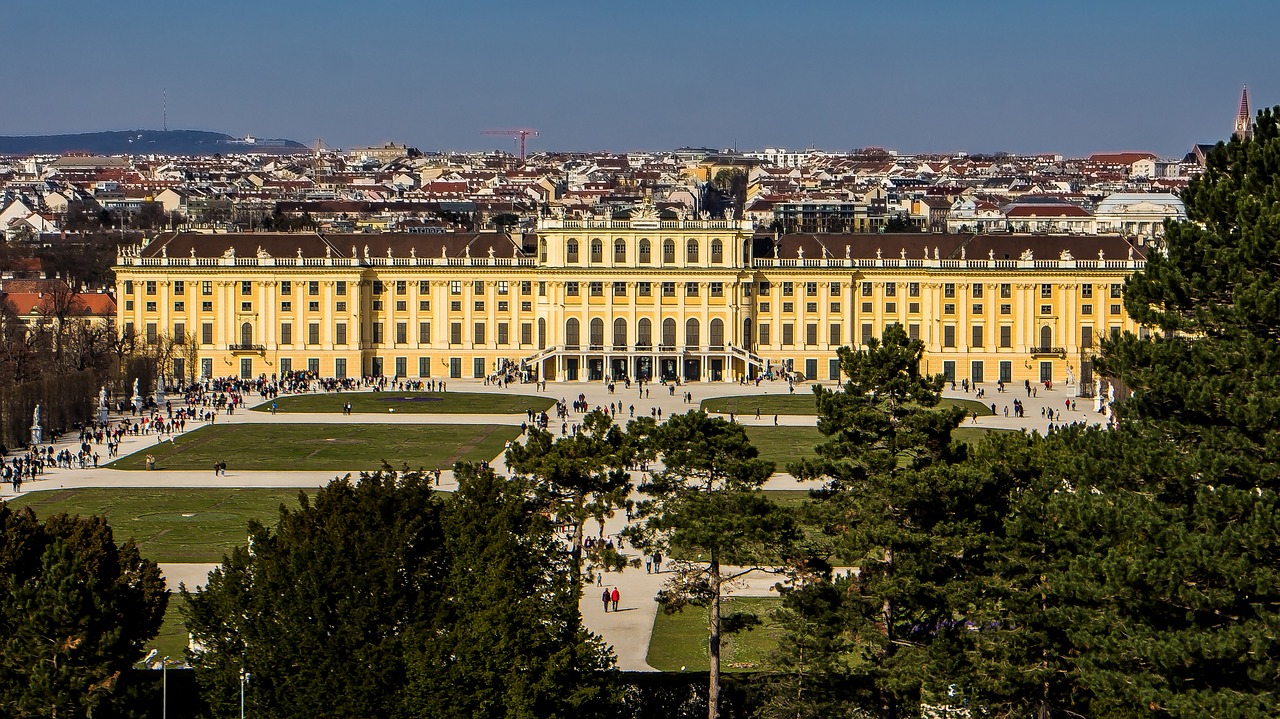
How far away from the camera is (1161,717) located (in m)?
31.8

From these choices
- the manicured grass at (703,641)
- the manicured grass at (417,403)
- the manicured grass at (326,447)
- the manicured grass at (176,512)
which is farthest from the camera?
the manicured grass at (417,403)

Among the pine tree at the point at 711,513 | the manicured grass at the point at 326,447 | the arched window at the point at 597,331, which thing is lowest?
the manicured grass at the point at 326,447

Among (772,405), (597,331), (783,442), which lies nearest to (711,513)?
(783,442)

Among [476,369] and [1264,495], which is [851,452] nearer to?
[1264,495]

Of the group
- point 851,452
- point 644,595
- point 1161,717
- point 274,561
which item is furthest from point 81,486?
point 1161,717

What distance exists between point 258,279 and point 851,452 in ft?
243

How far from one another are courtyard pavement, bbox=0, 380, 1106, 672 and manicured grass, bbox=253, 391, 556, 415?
85 centimetres

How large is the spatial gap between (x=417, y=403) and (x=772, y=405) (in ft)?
48.8

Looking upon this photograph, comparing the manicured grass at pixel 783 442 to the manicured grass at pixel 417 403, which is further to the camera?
the manicured grass at pixel 417 403

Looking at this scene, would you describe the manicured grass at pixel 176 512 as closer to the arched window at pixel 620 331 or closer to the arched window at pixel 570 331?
the arched window at pixel 570 331

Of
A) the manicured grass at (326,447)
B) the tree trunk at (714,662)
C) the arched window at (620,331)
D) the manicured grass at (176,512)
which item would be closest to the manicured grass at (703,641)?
the tree trunk at (714,662)

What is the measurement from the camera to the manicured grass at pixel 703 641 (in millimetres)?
40125

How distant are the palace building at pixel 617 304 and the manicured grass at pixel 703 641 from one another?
59.1 metres

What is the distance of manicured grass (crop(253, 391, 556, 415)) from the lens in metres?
87.4
